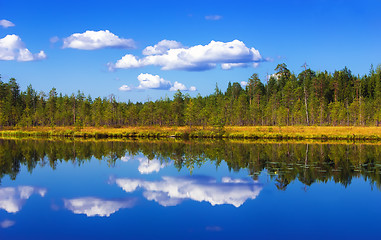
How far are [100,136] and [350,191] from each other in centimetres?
6484

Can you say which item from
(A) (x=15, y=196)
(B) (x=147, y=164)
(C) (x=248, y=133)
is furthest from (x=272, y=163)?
(C) (x=248, y=133)

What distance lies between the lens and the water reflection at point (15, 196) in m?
18.4

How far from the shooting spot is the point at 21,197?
20547 millimetres

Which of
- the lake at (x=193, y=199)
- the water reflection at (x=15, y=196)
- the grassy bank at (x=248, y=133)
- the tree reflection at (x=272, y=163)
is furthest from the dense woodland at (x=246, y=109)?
the water reflection at (x=15, y=196)

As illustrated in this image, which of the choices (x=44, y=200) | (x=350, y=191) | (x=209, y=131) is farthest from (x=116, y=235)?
(x=209, y=131)

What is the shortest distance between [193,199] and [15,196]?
11.6 metres

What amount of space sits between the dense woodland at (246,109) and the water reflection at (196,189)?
4936 centimetres

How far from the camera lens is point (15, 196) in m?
20.7

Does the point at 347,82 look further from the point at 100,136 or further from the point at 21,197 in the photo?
Answer: the point at 21,197

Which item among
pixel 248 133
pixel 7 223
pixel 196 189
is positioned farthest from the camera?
pixel 248 133

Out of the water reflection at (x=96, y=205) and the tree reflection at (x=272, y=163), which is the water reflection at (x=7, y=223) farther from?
the tree reflection at (x=272, y=163)

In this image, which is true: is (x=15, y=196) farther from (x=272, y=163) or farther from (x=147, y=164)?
(x=272, y=163)

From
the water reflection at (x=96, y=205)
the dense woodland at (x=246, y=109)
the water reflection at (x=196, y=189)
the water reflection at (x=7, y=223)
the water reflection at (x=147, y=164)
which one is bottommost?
the water reflection at (x=7, y=223)

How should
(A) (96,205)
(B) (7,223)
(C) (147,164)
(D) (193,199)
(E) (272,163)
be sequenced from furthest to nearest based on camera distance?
(C) (147,164) → (E) (272,163) → (D) (193,199) → (A) (96,205) → (B) (7,223)
